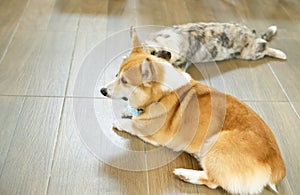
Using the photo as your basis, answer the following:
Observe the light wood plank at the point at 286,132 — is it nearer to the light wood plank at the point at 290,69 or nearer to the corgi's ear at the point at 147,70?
the light wood plank at the point at 290,69

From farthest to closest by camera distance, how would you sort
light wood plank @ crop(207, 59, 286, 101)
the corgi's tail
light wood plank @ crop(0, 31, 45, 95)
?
1. the corgi's tail
2. light wood plank @ crop(207, 59, 286, 101)
3. light wood plank @ crop(0, 31, 45, 95)

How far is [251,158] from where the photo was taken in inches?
52.4

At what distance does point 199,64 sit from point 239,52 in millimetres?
294

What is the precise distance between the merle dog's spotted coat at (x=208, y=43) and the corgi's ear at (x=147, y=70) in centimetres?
58

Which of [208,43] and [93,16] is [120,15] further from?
Result: [208,43]

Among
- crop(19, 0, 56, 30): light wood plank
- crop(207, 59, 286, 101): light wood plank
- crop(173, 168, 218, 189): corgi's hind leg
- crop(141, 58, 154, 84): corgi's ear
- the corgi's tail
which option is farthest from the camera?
the corgi's tail

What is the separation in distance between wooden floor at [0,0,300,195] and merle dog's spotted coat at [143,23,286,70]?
0.24ft

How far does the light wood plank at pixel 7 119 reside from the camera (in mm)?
1541

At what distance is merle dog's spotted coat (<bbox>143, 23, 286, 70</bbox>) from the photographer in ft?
6.67

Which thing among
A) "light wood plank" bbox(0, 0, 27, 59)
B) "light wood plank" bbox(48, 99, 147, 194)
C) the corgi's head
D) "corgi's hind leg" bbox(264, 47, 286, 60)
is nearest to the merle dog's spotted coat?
"corgi's hind leg" bbox(264, 47, 286, 60)

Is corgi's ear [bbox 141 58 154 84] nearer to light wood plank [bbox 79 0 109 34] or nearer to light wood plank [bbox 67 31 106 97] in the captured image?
light wood plank [bbox 67 31 106 97]

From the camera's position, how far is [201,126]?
146cm

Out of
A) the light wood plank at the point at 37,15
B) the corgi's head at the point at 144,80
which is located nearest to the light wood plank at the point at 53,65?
the light wood plank at the point at 37,15

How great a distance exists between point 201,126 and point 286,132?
1.90 feet
